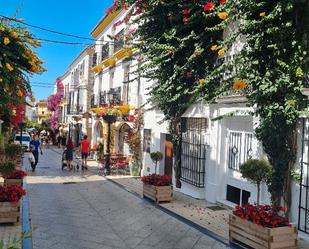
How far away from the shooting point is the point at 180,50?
11.2 metres

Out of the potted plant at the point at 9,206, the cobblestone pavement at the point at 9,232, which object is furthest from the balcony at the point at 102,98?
the cobblestone pavement at the point at 9,232

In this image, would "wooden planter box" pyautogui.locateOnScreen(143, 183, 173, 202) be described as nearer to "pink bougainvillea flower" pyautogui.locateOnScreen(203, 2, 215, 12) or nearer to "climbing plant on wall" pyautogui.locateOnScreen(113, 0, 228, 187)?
"climbing plant on wall" pyautogui.locateOnScreen(113, 0, 228, 187)

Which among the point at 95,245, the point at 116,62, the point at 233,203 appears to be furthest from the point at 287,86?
the point at 116,62

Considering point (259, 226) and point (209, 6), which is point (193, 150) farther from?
point (259, 226)

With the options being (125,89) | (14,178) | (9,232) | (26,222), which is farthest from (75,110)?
(9,232)

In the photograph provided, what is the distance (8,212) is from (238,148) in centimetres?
584

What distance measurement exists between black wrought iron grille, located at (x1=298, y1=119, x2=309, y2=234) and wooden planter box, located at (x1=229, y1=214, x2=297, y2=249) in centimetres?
129

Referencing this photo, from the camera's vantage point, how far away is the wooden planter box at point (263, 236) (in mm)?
6145

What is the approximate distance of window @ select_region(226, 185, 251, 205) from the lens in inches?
380

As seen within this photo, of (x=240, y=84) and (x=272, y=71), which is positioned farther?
(x=240, y=84)

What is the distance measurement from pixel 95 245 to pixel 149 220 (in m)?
2.18

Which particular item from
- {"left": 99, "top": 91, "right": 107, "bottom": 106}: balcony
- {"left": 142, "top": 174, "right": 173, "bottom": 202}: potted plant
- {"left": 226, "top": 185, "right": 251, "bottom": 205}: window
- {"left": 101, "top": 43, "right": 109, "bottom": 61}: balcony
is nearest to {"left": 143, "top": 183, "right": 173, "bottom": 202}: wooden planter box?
{"left": 142, "top": 174, "right": 173, "bottom": 202}: potted plant

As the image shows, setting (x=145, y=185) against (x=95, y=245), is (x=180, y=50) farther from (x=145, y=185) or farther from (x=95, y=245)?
(x=95, y=245)

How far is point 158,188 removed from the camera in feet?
34.5
